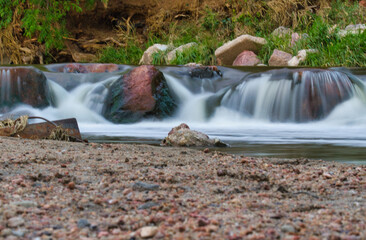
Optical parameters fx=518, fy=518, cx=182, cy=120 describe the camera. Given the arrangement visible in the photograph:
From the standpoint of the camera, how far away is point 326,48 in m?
11.1

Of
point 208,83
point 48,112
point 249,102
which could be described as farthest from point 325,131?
point 48,112

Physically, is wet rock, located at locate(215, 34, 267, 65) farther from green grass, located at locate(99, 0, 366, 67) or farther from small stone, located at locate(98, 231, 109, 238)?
small stone, located at locate(98, 231, 109, 238)

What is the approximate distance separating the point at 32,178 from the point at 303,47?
9.90 m

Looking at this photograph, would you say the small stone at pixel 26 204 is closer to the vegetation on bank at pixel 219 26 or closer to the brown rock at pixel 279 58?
the vegetation on bank at pixel 219 26

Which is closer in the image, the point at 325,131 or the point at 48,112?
the point at 325,131

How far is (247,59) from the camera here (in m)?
11.8

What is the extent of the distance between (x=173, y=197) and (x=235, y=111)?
6.12 m

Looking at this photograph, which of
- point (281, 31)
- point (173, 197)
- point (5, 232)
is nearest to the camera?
point (5, 232)

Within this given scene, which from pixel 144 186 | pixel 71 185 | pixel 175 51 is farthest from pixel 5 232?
pixel 175 51

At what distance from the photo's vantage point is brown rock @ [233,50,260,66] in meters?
11.7

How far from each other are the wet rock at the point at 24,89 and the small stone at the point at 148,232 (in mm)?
7353

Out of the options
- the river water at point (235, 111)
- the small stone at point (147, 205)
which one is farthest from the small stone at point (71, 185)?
the river water at point (235, 111)

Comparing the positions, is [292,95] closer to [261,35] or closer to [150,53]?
[261,35]

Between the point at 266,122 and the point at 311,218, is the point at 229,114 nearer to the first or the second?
the point at 266,122
